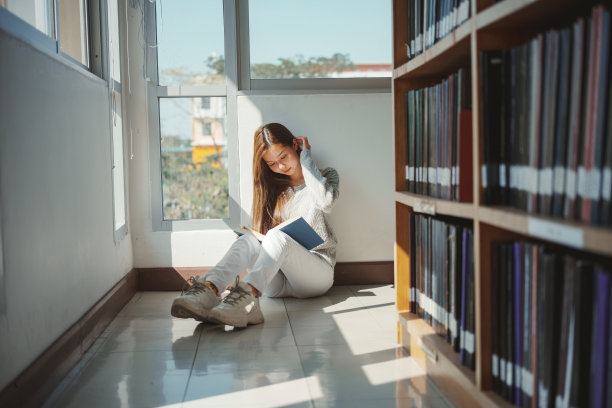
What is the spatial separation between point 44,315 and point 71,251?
37 cm

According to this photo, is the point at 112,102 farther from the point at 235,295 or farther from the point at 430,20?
the point at 430,20

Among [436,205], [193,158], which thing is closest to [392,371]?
[436,205]

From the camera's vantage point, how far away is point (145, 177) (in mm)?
3355

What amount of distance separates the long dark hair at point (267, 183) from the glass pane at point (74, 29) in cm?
98

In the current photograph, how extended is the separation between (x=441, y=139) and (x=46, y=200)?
130 cm

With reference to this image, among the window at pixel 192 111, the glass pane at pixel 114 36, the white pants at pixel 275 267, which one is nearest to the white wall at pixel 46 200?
the glass pane at pixel 114 36

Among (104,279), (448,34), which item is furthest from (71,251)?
(448,34)

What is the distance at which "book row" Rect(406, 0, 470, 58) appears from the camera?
1.64 meters

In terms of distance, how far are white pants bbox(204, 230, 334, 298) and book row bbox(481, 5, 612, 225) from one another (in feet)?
4.93

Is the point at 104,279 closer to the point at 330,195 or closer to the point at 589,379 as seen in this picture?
the point at 330,195

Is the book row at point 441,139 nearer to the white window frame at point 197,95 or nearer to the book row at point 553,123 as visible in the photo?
the book row at point 553,123

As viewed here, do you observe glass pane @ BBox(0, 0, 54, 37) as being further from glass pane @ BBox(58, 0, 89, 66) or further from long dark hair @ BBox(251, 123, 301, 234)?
long dark hair @ BBox(251, 123, 301, 234)

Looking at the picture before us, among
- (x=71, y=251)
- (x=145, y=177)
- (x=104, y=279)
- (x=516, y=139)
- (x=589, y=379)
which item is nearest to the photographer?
(x=589, y=379)

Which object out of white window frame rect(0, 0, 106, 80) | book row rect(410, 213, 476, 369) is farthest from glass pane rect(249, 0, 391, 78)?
book row rect(410, 213, 476, 369)
